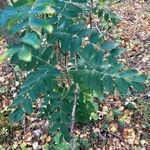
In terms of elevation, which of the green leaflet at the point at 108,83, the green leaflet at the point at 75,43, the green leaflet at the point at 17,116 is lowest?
the green leaflet at the point at 17,116

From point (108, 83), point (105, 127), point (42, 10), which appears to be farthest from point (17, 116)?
point (105, 127)

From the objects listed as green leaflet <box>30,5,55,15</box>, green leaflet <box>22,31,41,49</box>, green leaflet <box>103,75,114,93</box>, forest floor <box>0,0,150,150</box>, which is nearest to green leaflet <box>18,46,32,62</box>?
green leaflet <box>22,31,41,49</box>

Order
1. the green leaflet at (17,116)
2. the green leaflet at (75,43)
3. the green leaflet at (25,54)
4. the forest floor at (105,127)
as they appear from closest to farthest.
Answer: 1. the green leaflet at (25,54)
2. the green leaflet at (75,43)
3. the green leaflet at (17,116)
4. the forest floor at (105,127)

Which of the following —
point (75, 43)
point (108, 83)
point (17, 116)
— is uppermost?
point (75, 43)

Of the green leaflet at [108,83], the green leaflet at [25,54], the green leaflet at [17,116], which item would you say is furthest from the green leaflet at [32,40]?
the green leaflet at [17,116]

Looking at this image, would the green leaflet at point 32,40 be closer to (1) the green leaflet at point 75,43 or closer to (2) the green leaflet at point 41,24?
(2) the green leaflet at point 41,24

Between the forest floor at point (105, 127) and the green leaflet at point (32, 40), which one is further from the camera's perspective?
the forest floor at point (105, 127)

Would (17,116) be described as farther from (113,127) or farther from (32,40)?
(113,127)

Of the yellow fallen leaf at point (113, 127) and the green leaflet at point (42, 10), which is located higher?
the green leaflet at point (42, 10)

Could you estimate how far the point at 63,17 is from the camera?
217 cm

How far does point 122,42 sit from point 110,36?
18 cm

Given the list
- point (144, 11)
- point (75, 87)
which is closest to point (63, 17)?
point (75, 87)

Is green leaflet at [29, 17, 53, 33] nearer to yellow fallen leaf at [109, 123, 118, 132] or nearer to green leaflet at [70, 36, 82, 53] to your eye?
green leaflet at [70, 36, 82, 53]

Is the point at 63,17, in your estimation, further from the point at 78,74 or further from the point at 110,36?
the point at 110,36
